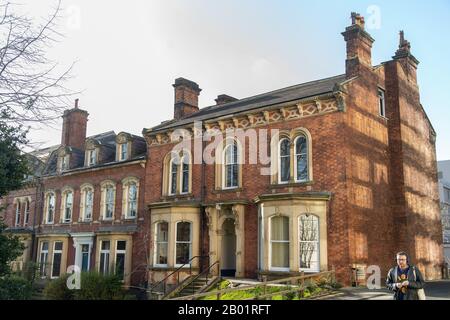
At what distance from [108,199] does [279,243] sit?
13.3m

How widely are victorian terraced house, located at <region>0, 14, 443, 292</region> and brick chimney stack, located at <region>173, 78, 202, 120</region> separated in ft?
0.28

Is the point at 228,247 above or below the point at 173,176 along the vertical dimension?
below

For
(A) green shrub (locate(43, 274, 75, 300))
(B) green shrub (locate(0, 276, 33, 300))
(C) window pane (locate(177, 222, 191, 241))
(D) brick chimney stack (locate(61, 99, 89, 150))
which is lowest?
(A) green shrub (locate(43, 274, 75, 300))

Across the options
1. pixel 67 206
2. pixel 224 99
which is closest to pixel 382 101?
pixel 224 99

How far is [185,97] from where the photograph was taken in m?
28.2

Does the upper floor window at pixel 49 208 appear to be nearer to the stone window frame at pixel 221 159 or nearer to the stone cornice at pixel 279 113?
the stone cornice at pixel 279 113

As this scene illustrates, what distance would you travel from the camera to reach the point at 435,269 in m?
23.9

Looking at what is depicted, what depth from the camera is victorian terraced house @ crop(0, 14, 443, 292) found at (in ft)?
59.6

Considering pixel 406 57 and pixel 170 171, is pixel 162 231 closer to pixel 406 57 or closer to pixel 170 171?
pixel 170 171

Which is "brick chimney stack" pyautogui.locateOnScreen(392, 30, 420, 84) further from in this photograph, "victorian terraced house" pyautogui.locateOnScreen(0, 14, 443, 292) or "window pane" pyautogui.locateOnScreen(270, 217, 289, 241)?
"window pane" pyautogui.locateOnScreen(270, 217, 289, 241)

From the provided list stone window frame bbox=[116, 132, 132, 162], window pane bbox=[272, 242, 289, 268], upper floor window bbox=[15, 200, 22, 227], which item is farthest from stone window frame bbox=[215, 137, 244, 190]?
upper floor window bbox=[15, 200, 22, 227]

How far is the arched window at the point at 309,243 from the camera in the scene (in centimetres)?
1778
